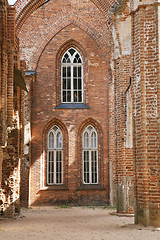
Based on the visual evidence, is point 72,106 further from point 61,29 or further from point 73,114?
point 61,29

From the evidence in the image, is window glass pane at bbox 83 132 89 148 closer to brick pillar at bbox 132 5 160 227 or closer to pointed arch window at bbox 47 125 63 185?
pointed arch window at bbox 47 125 63 185

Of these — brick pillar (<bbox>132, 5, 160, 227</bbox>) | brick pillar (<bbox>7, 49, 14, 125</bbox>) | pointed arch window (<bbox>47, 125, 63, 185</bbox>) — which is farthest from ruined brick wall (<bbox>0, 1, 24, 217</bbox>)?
pointed arch window (<bbox>47, 125, 63, 185</bbox>)

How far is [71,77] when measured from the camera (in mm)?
20172

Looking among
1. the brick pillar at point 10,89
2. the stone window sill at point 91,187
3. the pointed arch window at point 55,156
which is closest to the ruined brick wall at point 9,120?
the brick pillar at point 10,89

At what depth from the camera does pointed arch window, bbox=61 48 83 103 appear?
65.6 feet

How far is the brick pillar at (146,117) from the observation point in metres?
8.70

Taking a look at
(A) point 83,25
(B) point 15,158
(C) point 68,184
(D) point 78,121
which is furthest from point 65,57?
(B) point 15,158

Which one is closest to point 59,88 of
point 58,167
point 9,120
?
point 58,167

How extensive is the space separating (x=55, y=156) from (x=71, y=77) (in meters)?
4.27

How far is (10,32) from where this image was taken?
446 inches

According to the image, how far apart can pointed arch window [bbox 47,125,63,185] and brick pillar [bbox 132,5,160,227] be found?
10.6 metres

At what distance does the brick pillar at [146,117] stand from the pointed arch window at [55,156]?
34.8 ft

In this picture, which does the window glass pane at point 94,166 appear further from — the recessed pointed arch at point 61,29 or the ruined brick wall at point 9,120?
the ruined brick wall at point 9,120

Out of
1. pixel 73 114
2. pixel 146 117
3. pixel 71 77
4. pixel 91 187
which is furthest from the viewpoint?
pixel 71 77
